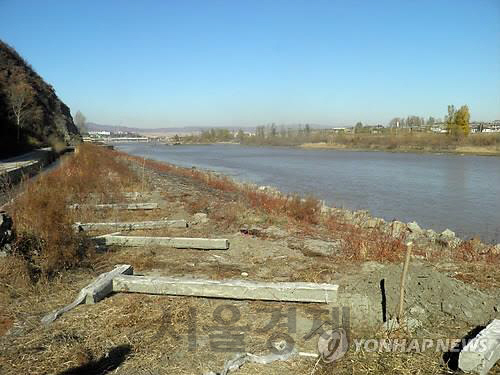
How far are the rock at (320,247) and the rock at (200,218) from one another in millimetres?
2982

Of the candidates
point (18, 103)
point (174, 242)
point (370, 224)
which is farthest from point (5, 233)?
point (18, 103)

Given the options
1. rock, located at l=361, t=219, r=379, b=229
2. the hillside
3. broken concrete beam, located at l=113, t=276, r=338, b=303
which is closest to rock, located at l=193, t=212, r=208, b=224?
broken concrete beam, located at l=113, t=276, r=338, b=303

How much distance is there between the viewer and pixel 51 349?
4.05 m

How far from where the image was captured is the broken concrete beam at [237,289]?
5.30 meters

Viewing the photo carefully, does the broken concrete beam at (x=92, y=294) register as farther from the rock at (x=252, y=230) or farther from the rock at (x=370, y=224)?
the rock at (x=370, y=224)

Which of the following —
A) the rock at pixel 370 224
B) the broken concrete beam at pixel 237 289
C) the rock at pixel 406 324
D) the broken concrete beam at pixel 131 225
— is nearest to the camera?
the rock at pixel 406 324

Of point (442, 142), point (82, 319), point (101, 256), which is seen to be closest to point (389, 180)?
point (101, 256)

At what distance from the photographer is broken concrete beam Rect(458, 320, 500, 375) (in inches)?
142

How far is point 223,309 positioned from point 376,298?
1.96 m

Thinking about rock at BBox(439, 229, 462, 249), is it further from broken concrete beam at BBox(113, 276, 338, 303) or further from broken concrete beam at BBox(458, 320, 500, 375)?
broken concrete beam at BBox(458, 320, 500, 375)

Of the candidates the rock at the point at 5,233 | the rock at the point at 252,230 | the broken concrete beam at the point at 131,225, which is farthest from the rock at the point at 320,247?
the rock at the point at 5,233

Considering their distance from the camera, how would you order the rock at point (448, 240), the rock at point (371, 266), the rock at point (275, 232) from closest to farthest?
1. the rock at point (371, 266)
2. the rock at point (275, 232)
3. the rock at point (448, 240)

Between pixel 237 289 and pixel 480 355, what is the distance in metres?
2.83

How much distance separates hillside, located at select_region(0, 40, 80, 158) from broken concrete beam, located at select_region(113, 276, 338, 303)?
31.9 meters
